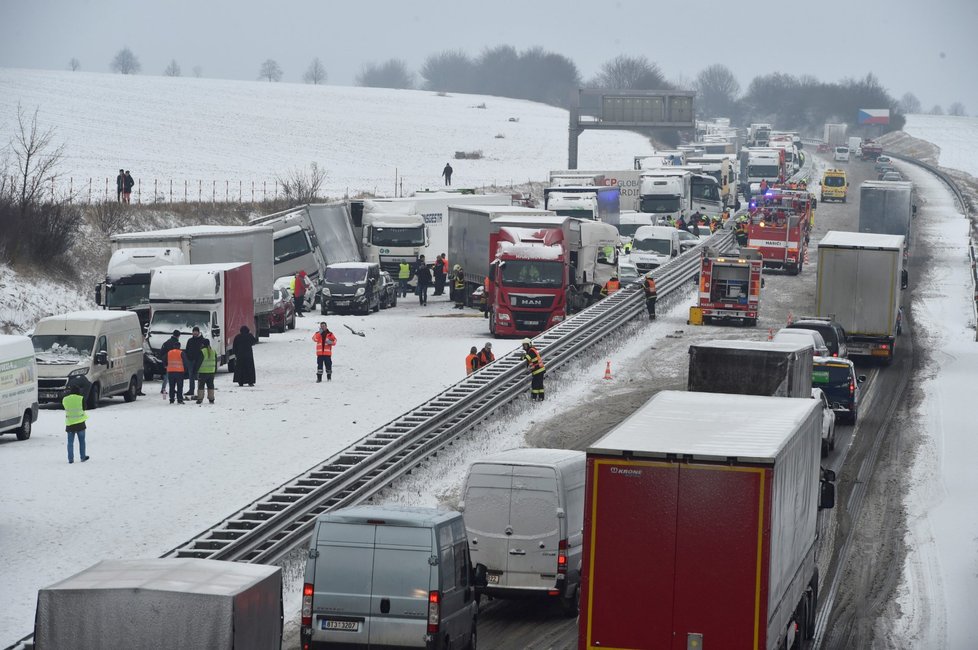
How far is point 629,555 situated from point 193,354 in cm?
2166

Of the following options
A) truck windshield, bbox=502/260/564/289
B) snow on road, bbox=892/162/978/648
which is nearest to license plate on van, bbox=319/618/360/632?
snow on road, bbox=892/162/978/648

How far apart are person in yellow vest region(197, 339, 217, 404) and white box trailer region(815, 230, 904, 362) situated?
54.2 feet

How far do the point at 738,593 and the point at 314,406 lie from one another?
20.5m

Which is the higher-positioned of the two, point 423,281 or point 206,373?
point 423,281

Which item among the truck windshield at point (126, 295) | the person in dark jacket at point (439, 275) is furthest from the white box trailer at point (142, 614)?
the person in dark jacket at point (439, 275)

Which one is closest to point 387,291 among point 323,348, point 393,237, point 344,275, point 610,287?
point 344,275

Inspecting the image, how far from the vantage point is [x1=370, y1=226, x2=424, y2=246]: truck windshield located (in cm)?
5597

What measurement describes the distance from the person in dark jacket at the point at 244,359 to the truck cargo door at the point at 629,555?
74.3 ft

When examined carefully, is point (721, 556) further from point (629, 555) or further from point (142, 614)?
point (142, 614)

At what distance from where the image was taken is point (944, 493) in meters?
25.2

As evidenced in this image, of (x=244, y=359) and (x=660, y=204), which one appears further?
(x=660, y=204)

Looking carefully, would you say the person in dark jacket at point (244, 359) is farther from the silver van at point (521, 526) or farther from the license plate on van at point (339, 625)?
the license plate on van at point (339, 625)

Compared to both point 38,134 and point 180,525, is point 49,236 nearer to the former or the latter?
point 180,525

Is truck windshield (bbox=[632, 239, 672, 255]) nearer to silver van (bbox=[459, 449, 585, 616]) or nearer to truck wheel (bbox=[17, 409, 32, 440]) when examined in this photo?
truck wheel (bbox=[17, 409, 32, 440])
